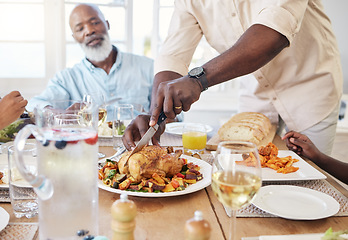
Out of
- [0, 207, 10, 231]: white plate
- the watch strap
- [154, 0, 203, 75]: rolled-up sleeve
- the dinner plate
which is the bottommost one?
[0, 207, 10, 231]: white plate

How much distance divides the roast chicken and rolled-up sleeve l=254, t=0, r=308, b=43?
0.68m

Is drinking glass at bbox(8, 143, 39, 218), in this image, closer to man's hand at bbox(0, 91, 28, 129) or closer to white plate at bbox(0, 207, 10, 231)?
white plate at bbox(0, 207, 10, 231)

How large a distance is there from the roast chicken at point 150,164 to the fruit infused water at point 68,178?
14.6 inches

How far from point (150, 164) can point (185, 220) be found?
252 mm

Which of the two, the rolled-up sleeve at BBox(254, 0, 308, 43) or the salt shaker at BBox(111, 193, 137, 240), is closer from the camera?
the salt shaker at BBox(111, 193, 137, 240)

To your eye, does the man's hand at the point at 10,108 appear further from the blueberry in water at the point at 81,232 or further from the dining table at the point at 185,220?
the blueberry in water at the point at 81,232

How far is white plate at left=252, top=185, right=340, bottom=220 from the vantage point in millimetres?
975

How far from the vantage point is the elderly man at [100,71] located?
3.08 m

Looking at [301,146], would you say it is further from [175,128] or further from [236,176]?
[236,176]

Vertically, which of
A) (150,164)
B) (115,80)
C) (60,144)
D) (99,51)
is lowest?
(150,164)

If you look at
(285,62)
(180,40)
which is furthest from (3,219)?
(285,62)

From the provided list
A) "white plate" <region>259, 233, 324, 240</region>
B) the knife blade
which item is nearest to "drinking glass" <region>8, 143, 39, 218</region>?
the knife blade

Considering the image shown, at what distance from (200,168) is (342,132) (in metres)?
2.54

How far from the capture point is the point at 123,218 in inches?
27.8
